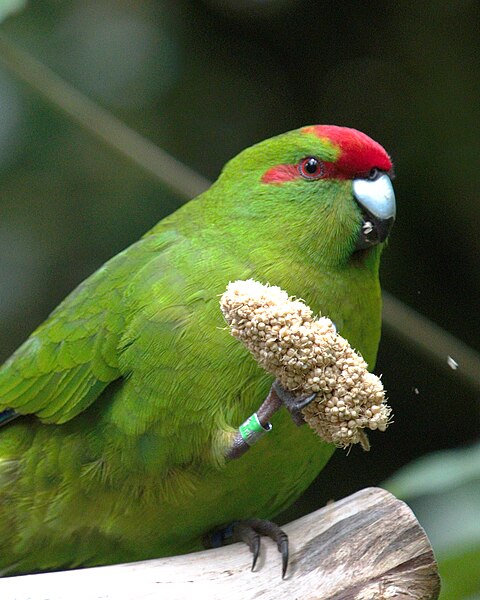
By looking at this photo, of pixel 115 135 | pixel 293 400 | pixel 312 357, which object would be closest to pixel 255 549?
pixel 293 400

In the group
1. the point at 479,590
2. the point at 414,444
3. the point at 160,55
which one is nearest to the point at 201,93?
the point at 160,55

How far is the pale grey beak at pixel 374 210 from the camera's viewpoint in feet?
7.65

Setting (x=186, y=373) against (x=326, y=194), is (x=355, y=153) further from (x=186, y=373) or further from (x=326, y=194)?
(x=186, y=373)

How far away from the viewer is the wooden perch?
1972 millimetres

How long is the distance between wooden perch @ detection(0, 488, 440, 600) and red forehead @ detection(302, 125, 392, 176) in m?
0.75

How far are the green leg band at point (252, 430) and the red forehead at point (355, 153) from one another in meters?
0.66

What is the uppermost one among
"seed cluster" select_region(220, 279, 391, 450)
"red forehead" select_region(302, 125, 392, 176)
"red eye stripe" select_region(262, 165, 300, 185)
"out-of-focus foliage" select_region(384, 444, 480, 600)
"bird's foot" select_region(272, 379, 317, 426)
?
"red forehead" select_region(302, 125, 392, 176)

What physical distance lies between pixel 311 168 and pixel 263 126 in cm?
156

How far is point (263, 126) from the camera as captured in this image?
3.93m

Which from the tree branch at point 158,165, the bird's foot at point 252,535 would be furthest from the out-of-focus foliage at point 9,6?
the bird's foot at point 252,535

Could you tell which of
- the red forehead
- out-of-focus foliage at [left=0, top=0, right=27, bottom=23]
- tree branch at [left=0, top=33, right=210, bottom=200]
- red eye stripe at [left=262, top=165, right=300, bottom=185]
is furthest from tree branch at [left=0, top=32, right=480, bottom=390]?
the red forehead

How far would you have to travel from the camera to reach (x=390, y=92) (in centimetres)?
387

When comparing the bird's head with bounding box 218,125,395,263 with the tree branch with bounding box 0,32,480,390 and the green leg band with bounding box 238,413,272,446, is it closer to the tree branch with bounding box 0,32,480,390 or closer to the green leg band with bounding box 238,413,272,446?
the green leg band with bounding box 238,413,272,446

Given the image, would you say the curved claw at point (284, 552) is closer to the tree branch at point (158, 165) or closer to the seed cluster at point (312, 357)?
the seed cluster at point (312, 357)
